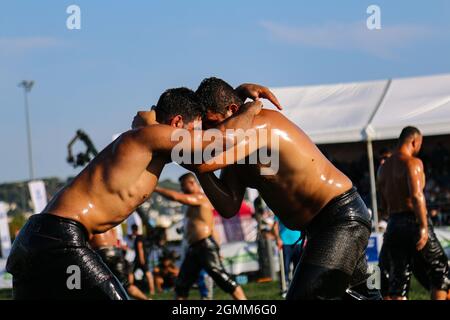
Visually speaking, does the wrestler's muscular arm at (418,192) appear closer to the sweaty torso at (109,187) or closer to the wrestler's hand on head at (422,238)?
the wrestler's hand on head at (422,238)

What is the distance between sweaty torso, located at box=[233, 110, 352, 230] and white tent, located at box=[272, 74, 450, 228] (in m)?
10.7

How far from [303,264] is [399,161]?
4.03m

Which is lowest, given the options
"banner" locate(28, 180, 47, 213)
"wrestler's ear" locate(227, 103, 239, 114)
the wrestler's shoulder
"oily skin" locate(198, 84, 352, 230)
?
"banner" locate(28, 180, 47, 213)

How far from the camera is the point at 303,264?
5.30 m

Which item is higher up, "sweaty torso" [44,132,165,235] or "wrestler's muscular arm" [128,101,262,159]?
"wrestler's muscular arm" [128,101,262,159]

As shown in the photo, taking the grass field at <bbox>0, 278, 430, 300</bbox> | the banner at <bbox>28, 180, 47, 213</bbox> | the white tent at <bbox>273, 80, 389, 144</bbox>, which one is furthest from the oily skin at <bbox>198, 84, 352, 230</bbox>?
the banner at <bbox>28, 180, 47, 213</bbox>

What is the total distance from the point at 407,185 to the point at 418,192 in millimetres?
202

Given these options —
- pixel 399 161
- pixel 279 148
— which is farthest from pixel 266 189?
pixel 399 161

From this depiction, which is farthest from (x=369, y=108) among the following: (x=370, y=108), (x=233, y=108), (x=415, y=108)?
(x=233, y=108)

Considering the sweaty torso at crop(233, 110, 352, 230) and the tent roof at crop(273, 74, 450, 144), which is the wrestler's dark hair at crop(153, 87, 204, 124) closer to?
the sweaty torso at crop(233, 110, 352, 230)

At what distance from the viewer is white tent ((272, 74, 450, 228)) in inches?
639

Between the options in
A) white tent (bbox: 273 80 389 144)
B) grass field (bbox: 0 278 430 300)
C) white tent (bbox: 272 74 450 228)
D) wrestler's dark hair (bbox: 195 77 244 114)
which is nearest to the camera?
wrestler's dark hair (bbox: 195 77 244 114)

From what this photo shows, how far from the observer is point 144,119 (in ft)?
17.9
